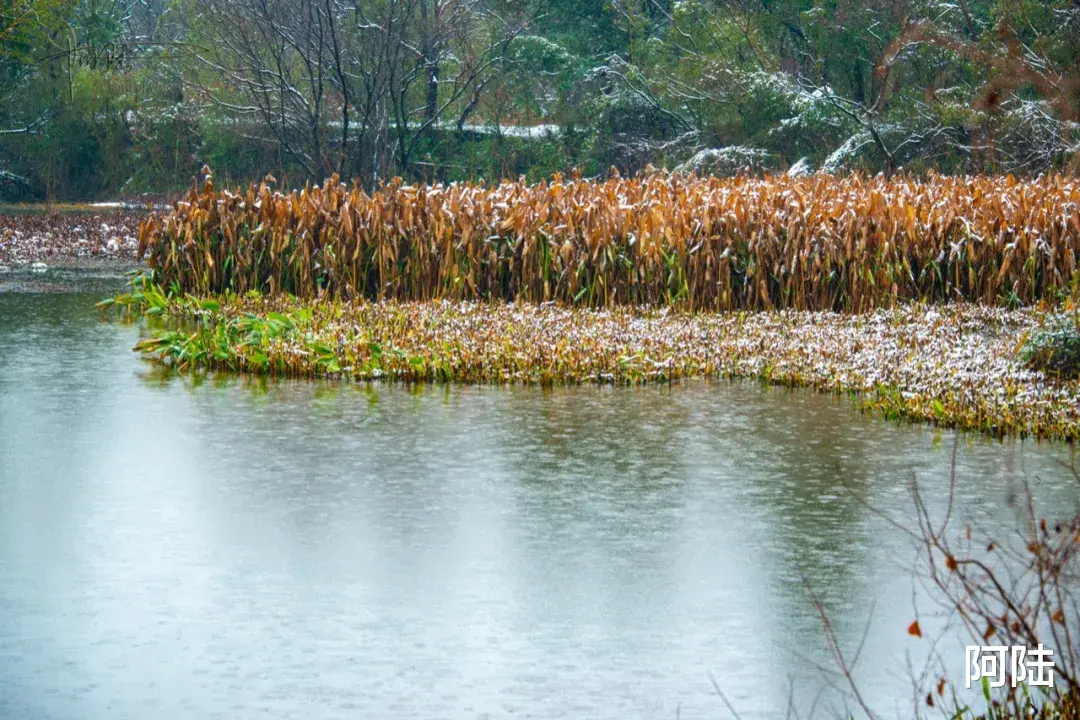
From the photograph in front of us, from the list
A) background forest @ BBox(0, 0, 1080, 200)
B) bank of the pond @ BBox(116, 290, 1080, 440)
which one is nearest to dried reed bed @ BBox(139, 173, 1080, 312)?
bank of the pond @ BBox(116, 290, 1080, 440)

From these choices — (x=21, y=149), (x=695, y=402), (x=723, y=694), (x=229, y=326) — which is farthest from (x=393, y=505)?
(x=21, y=149)

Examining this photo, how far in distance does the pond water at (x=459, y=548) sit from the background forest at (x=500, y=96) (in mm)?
19109

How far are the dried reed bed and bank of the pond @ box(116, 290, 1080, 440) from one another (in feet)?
2.79

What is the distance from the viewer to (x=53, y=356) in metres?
13.7

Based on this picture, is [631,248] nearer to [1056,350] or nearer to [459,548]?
[1056,350]

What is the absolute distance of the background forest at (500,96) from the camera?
3256 centimetres

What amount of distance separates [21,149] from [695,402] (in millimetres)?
36647

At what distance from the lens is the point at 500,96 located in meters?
45.3

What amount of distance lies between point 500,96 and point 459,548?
39241mm

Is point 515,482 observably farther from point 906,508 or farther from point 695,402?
point 695,402

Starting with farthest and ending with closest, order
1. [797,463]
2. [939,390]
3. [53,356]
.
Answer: [53,356]
[939,390]
[797,463]

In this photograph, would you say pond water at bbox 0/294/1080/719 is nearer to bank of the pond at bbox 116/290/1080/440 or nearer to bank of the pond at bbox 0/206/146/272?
bank of the pond at bbox 116/290/1080/440

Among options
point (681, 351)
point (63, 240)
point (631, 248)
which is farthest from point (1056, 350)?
point (63, 240)

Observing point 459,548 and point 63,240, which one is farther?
point 63,240
